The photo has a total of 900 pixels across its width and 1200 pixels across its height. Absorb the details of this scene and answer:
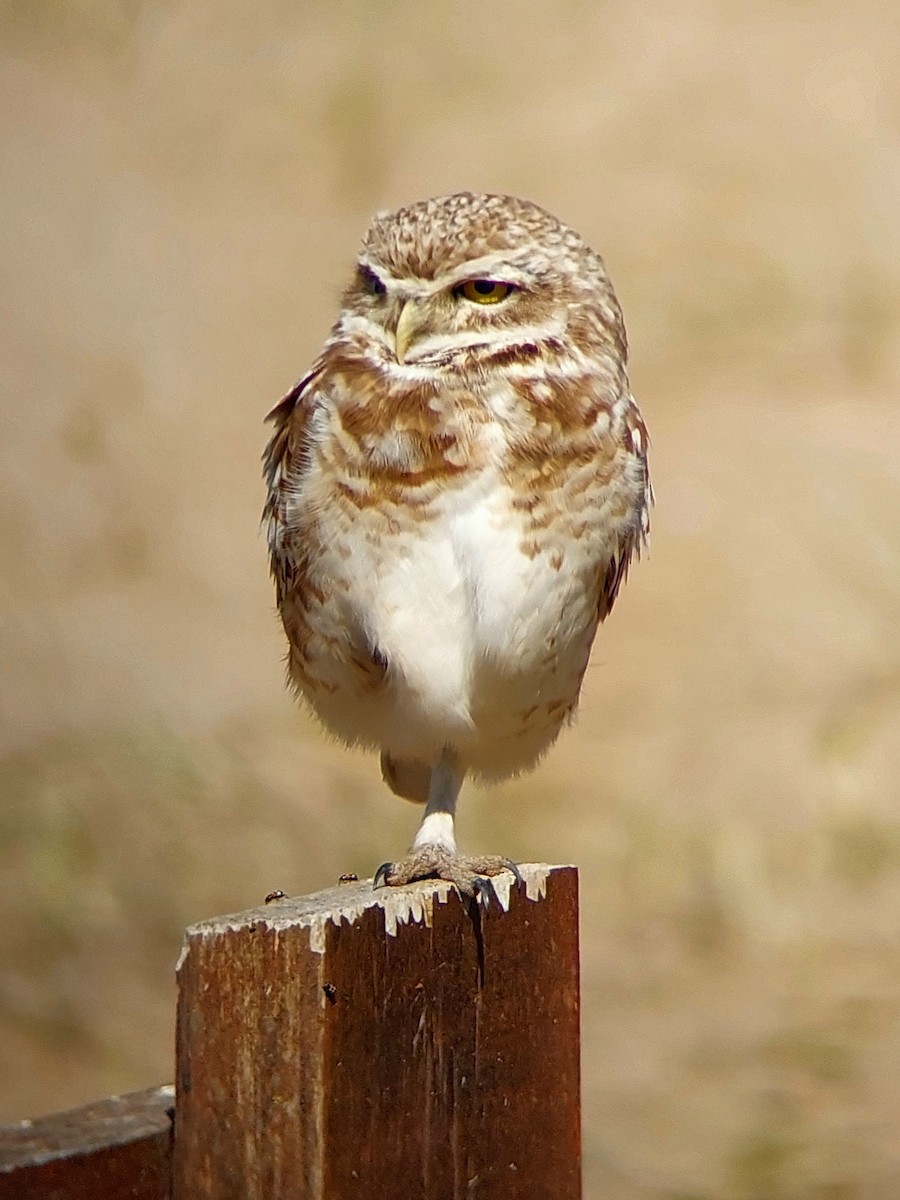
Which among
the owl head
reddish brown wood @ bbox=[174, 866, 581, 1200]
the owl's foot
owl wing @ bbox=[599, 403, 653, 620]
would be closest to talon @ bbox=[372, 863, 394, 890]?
the owl's foot

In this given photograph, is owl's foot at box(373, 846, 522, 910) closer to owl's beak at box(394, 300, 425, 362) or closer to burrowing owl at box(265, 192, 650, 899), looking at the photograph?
burrowing owl at box(265, 192, 650, 899)

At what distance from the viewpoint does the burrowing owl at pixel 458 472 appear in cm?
261

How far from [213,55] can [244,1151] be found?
4.33 metres

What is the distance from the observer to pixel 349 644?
110 inches

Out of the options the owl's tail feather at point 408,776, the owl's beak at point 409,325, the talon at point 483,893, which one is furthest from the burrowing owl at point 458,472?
the talon at point 483,893

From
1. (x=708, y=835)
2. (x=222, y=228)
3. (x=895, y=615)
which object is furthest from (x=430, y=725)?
(x=222, y=228)

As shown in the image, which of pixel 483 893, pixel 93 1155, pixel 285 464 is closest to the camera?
pixel 93 1155

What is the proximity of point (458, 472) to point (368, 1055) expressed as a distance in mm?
1210

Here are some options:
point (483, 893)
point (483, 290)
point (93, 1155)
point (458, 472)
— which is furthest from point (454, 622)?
point (93, 1155)

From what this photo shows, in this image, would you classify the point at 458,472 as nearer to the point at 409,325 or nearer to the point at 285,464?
the point at 409,325

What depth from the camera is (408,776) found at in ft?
10.5

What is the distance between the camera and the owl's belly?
262 centimetres

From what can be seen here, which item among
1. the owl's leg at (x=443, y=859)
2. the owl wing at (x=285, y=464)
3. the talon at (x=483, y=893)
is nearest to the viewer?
the talon at (x=483, y=893)

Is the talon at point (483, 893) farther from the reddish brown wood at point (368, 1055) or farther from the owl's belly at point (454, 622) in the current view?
the owl's belly at point (454, 622)
